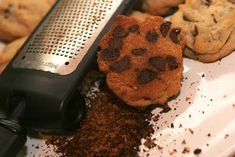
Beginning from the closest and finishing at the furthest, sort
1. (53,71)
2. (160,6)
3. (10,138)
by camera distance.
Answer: (10,138)
(53,71)
(160,6)

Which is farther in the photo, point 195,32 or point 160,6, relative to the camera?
point 160,6

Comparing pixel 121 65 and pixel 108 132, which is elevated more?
pixel 121 65

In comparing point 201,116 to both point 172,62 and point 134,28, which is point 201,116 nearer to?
point 172,62

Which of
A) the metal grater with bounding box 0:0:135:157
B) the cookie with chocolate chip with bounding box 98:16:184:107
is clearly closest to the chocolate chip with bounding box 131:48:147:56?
the cookie with chocolate chip with bounding box 98:16:184:107

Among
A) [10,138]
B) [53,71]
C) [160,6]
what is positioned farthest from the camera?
[160,6]

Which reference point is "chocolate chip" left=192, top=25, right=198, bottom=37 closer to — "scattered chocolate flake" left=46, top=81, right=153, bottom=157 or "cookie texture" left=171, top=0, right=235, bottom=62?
"cookie texture" left=171, top=0, right=235, bottom=62

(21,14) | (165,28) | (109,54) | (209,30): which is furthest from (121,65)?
(21,14)
